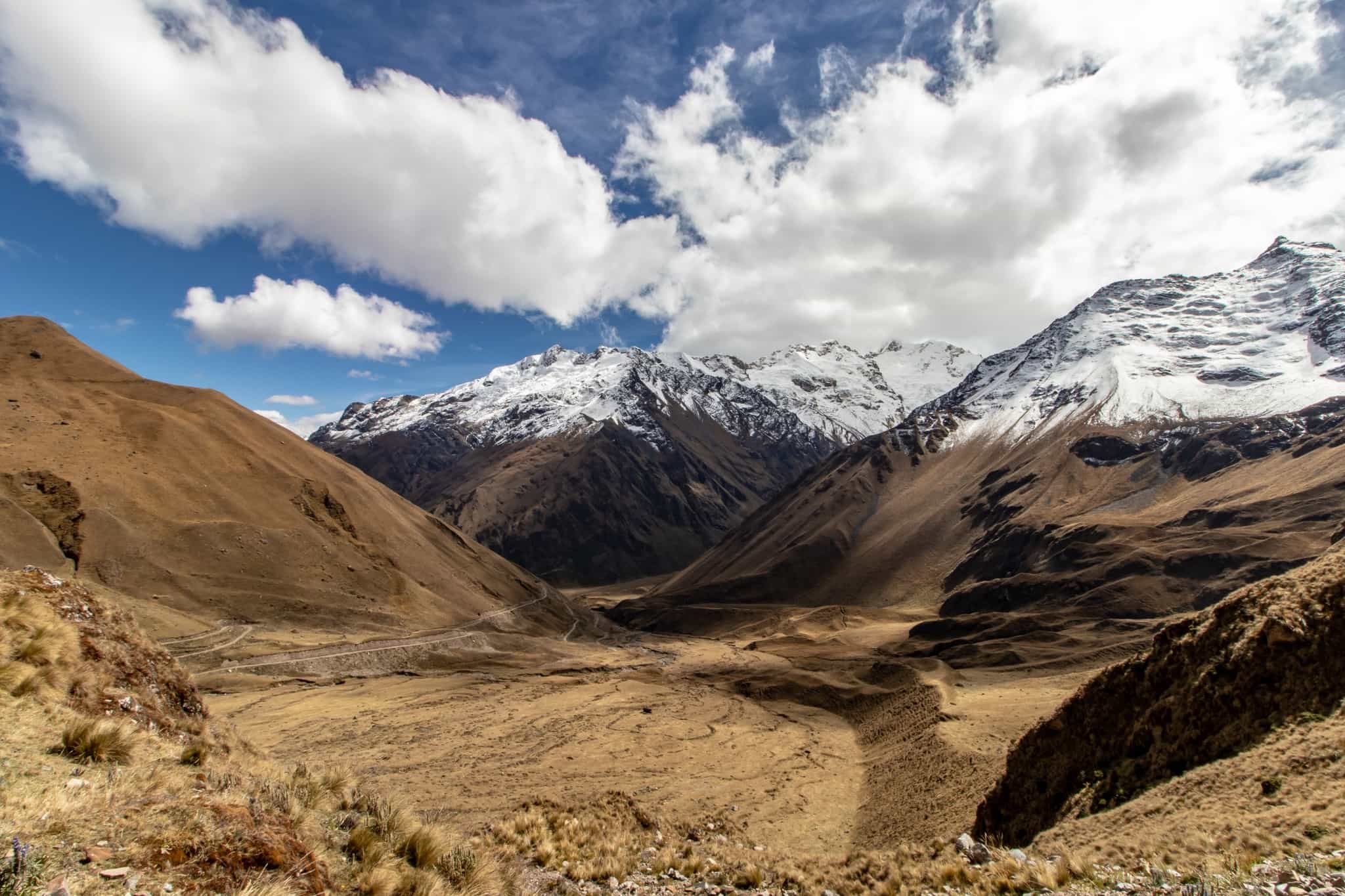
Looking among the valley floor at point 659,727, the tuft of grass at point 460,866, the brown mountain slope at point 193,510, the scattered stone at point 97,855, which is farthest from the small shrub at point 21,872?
the brown mountain slope at point 193,510

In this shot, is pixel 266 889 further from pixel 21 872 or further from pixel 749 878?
pixel 749 878

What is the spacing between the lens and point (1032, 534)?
11869 cm

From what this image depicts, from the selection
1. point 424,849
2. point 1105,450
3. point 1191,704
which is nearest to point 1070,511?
point 1105,450

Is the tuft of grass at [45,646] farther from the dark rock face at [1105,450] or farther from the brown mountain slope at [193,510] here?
the dark rock face at [1105,450]

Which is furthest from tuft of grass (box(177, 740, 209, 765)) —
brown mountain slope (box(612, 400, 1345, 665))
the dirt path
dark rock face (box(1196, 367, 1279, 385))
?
dark rock face (box(1196, 367, 1279, 385))

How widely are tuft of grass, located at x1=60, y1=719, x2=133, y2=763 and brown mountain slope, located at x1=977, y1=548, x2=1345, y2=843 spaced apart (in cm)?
1735

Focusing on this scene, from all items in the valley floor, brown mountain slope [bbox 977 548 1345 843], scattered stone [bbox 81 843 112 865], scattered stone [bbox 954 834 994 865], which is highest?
scattered stone [bbox 81 843 112 865]

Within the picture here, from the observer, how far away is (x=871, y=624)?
10125cm

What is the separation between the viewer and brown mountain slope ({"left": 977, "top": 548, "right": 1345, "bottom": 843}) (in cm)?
1309

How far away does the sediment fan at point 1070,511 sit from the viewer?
8281cm

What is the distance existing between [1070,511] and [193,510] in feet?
487

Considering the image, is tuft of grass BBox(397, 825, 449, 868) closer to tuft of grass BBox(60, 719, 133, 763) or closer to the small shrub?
tuft of grass BBox(60, 719, 133, 763)

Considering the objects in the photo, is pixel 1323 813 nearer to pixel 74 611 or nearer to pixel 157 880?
pixel 157 880

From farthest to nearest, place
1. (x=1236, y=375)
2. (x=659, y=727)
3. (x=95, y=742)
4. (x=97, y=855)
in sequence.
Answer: (x=1236, y=375) → (x=659, y=727) → (x=95, y=742) → (x=97, y=855)
